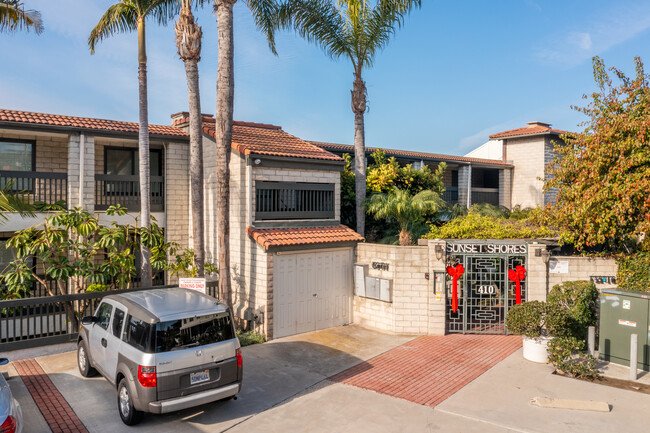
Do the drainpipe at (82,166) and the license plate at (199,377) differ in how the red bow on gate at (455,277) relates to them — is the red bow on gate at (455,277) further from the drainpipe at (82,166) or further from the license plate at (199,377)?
the drainpipe at (82,166)

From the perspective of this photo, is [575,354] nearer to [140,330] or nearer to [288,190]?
[288,190]

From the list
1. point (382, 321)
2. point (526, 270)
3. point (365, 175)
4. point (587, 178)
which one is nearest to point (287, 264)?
point (382, 321)

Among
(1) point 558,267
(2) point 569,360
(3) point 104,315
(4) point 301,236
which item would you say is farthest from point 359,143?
(3) point 104,315

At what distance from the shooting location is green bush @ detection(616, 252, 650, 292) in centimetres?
1182

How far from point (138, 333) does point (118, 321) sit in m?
0.94

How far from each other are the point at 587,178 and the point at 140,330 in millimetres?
11647

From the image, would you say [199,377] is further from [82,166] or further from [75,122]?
[75,122]

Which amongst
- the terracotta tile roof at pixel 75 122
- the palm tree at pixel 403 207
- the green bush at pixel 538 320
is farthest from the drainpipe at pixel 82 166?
the green bush at pixel 538 320

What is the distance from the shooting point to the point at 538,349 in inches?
417

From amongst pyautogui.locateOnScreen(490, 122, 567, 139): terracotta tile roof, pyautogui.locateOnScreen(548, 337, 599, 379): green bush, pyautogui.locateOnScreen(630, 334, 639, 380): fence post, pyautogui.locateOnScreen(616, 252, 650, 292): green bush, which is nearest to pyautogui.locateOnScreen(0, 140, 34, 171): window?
pyautogui.locateOnScreen(548, 337, 599, 379): green bush

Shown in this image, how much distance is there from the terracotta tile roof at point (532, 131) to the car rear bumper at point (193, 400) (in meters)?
23.6

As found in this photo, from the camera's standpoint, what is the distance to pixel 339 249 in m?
14.1

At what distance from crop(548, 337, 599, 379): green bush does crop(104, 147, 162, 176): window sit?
1337cm

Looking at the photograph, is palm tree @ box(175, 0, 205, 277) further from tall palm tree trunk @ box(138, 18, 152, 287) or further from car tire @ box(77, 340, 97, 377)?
car tire @ box(77, 340, 97, 377)
